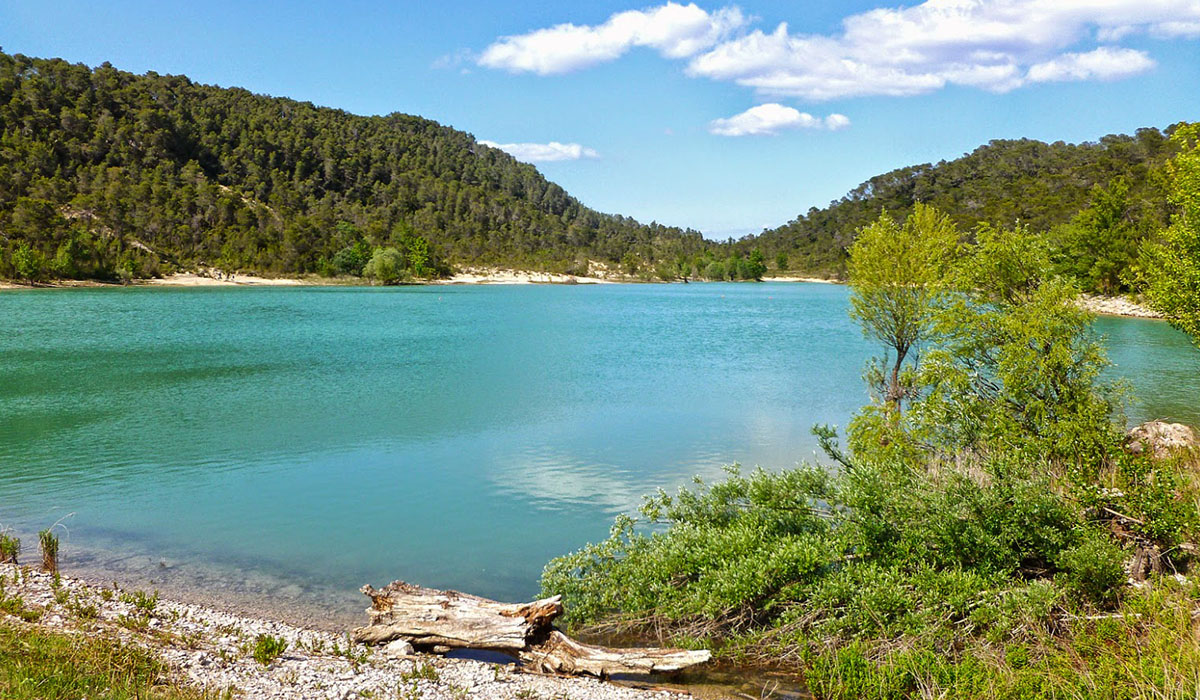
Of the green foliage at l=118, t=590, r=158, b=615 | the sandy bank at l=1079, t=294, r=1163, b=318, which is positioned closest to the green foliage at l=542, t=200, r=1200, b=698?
the green foliage at l=118, t=590, r=158, b=615

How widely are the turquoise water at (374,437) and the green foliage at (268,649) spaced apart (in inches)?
100

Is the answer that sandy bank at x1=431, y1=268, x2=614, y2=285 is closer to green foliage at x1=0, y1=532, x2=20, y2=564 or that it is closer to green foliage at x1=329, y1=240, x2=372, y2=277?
green foliage at x1=329, y1=240, x2=372, y2=277

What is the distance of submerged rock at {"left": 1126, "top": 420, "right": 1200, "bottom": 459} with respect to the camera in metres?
15.8

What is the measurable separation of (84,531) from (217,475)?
14.3ft

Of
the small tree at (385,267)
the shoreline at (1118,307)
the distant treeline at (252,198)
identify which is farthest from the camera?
the small tree at (385,267)

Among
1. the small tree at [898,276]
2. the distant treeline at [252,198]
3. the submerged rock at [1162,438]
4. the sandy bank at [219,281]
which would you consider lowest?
the submerged rock at [1162,438]

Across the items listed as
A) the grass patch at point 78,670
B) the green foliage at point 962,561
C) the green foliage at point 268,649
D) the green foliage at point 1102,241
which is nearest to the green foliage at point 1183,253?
the green foliage at point 962,561

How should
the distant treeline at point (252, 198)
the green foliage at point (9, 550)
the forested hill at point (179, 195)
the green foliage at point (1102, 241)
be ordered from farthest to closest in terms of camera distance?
the forested hill at point (179, 195) < the distant treeline at point (252, 198) < the green foliage at point (1102, 241) < the green foliage at point (9, 550)

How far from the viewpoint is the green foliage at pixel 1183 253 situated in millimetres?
20317

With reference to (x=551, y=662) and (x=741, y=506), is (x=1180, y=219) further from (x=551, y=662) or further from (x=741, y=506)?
(x=551, y=662)

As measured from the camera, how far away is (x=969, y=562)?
30.7ft

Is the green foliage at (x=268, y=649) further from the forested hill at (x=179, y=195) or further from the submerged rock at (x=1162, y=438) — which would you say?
the forested hill at (x=179, y=195)

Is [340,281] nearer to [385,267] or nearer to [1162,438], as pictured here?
[385,267]

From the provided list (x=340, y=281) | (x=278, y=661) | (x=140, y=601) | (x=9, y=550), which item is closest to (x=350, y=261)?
(x=340, y=281)
